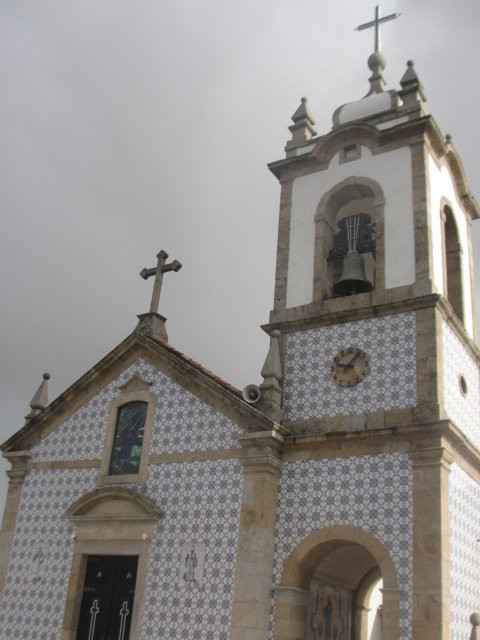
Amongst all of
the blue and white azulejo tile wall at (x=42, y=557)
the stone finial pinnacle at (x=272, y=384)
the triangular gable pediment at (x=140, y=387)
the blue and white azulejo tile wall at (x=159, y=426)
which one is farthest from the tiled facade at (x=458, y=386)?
the blue and white azulejo tile wall at (x=42, y=557)

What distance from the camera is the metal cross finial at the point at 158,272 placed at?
48.3 feet

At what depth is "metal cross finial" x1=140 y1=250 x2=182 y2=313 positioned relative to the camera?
14719 mm

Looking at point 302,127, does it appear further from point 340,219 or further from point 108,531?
point 108,531

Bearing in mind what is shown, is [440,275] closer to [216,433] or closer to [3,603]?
[216,433]

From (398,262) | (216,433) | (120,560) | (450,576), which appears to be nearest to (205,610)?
(120,560)

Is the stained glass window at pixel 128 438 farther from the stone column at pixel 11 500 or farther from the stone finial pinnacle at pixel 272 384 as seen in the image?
the stone finial pinnacle at pixel 272 384

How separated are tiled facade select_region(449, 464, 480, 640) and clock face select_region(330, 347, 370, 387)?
6.47ft

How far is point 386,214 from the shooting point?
13.1 m

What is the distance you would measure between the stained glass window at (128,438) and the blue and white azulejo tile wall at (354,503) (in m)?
2.87

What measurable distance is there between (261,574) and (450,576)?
267cm

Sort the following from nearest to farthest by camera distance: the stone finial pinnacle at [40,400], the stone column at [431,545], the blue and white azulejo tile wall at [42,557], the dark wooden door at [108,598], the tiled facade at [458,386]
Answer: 1. the stone column at [431,545]
2. the tiled facade at [458,386]
3. the dark wooden door at [108,598]
4. the blue and white azulejo tile wall at [42,557]
5. the stone finial pinnacle at [40,400]

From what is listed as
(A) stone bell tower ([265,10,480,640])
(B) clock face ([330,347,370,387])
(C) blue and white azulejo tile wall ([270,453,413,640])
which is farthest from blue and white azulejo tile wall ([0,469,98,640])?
(B) clock face ([330,347,370,387])

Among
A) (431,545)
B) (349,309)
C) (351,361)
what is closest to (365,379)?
(351,361)

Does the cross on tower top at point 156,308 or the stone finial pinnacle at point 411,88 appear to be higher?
the stone finial pinnacle at point 411,88
